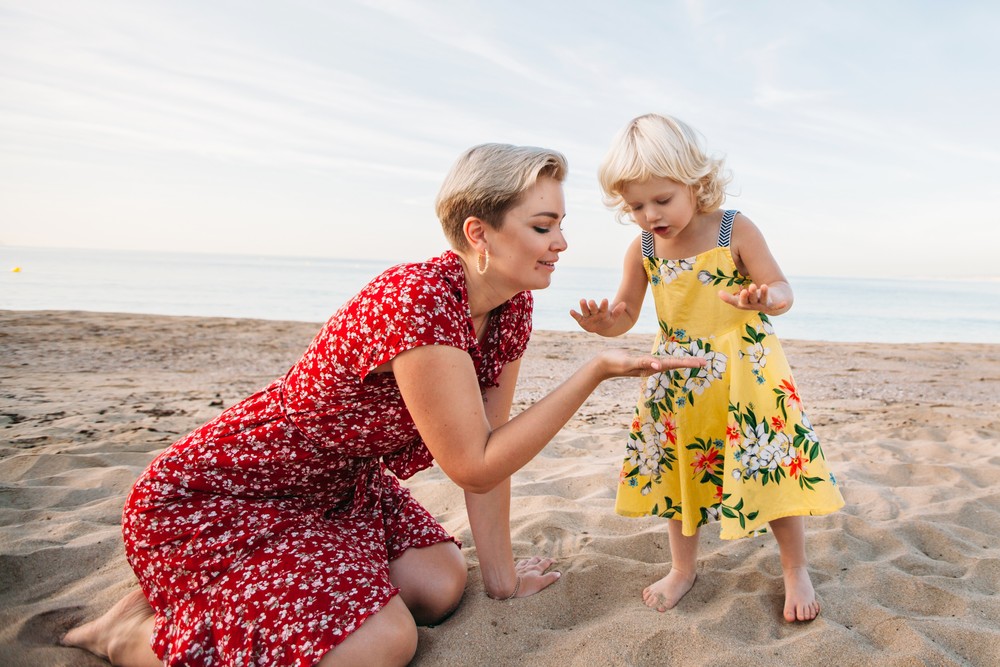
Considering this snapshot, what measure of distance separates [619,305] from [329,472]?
1.10 meters

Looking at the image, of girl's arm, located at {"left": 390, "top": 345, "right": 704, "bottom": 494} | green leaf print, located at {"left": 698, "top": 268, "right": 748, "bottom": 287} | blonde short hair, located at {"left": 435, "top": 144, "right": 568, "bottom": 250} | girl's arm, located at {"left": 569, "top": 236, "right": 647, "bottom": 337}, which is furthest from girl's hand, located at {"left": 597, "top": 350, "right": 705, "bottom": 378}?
green leaf print, located at {"left": 698, "top": 268, "right": 748, "bottom": 287}

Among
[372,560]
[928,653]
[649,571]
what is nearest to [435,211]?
[372,560]

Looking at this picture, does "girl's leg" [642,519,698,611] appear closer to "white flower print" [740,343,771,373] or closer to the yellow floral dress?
the yellow floral dress

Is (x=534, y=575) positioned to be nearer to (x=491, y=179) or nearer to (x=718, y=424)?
(x=718, y=424)

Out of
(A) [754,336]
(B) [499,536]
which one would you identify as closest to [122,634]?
(B) [499,536]

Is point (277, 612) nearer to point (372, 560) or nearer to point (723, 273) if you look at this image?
point (372, 560)

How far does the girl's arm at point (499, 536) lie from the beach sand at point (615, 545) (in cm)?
7

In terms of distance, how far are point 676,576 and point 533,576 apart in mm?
490

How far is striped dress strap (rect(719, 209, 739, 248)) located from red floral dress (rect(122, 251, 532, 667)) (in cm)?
94

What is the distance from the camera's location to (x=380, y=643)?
6.37ft

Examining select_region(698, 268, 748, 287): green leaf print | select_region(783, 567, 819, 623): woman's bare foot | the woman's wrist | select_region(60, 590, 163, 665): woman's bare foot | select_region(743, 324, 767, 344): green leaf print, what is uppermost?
select_region(698, 268, 748, 287): green leaf print

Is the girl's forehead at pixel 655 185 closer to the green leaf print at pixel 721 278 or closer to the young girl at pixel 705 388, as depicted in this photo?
the young girl at pixel 705 388

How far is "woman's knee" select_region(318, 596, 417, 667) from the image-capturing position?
189 centimetres

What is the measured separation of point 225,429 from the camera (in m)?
2.21
